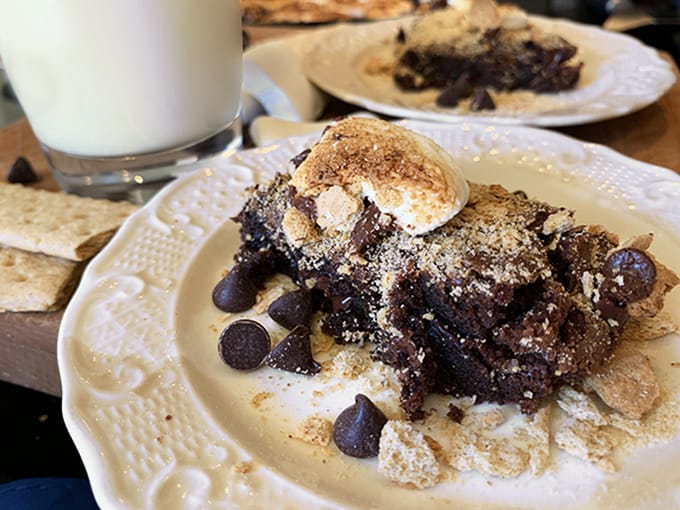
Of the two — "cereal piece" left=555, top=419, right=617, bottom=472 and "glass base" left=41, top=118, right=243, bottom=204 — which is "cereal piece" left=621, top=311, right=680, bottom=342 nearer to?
"cereal piece" left=555, top=419, right=617, bottom=472

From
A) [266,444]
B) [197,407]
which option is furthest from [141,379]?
[266,444]

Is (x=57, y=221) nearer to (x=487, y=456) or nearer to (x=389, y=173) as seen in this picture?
(x=389, y=173)

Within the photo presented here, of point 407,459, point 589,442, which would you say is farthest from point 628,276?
point 407,459

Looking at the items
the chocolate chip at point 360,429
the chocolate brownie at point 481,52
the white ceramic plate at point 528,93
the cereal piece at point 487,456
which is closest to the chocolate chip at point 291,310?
the chocolate chip at point 360,429

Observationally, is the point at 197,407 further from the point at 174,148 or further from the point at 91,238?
the point at 174,148

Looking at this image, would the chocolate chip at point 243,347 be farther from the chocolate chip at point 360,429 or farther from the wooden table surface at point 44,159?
the wooden table surface at point 44,159

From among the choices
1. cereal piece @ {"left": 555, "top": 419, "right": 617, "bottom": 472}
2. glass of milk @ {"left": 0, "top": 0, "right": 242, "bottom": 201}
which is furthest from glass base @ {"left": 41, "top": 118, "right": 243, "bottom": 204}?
cereal piece @ {"left": 555, "top": 419, "right": 617, "bottom": 472}

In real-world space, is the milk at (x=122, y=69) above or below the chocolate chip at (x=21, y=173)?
above
